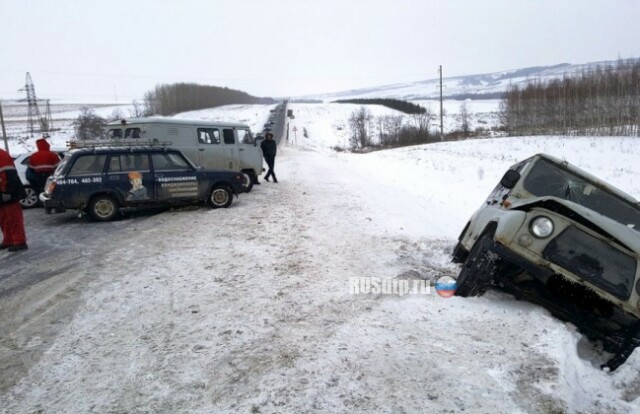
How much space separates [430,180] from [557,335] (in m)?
14.9

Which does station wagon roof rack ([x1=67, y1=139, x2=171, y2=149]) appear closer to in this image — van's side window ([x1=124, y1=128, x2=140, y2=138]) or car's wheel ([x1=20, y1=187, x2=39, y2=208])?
car's wheel ([x1=20, y1=187, x2=39, y2=208])

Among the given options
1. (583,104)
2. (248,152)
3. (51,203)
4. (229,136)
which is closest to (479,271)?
(51,203)

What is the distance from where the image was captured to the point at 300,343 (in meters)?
3.98

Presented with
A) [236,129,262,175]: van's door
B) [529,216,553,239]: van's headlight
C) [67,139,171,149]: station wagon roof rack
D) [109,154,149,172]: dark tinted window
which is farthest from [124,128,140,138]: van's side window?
[529,216,553,239]: van's headlight

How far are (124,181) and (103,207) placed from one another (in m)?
0.72

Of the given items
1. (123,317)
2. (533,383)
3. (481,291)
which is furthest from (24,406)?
(481,291)

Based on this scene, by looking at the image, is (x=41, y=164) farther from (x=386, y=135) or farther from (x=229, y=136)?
(x=386, y=135)

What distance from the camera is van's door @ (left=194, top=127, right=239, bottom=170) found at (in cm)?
1388

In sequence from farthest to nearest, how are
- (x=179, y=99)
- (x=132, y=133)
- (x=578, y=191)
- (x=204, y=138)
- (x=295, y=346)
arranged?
(x=179, y=99), (x=204, y=138), (x=132, y=133), (x=578, y=191), (x=295, y=346)

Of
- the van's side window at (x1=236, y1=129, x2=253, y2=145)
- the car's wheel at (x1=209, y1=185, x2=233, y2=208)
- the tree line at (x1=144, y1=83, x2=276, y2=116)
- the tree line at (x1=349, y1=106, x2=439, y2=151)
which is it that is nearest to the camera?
the car's wheel at (x1=209, y1=185, x2=233, y2=208)

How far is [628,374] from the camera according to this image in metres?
3.84

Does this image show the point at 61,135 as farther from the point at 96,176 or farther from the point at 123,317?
the point at 123,317

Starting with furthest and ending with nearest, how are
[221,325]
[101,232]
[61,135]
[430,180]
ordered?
[61,135] → [430,180] → [101,232] → [221,325]

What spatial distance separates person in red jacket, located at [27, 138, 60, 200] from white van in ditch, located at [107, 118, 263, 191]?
2.34m
